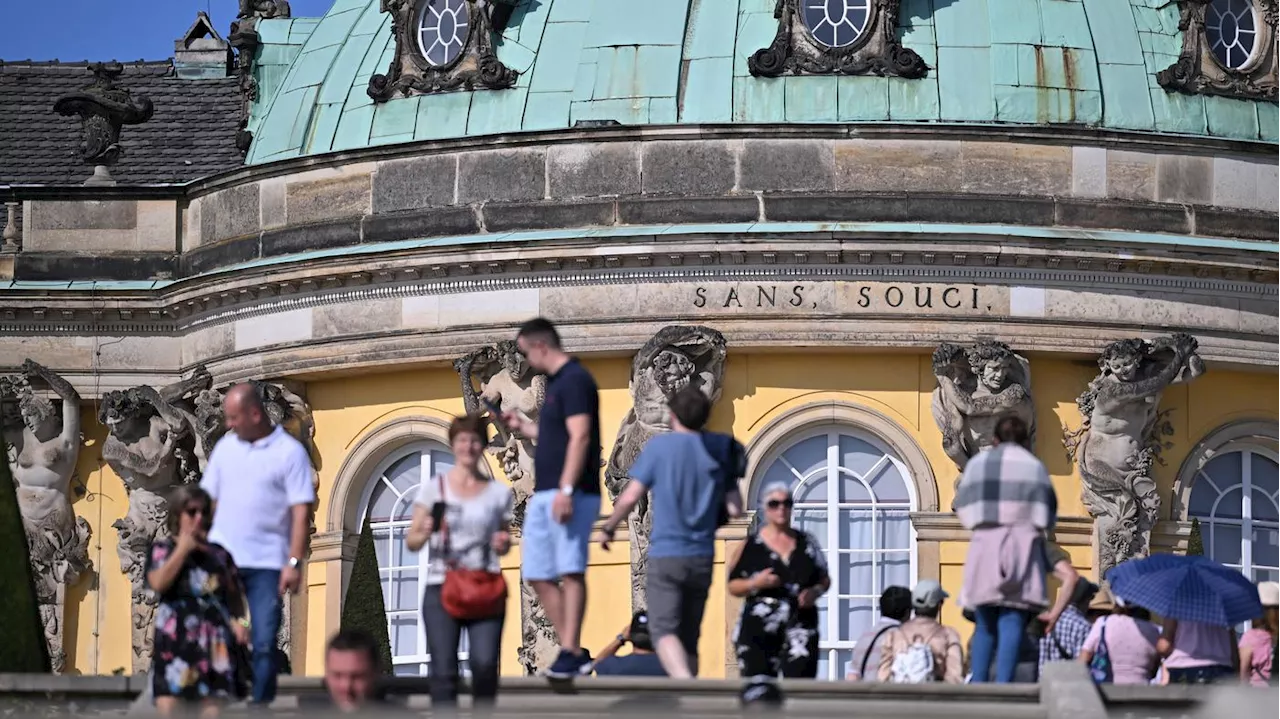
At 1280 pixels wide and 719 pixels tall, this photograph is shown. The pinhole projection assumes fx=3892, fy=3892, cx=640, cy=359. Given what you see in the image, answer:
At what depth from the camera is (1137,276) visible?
4022cm

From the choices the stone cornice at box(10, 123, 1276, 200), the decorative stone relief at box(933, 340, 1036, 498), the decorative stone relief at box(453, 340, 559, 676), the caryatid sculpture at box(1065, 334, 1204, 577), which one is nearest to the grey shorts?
the decorative stone relief at box(933, 340, 1036, 498)

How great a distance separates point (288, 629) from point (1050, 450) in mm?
8395

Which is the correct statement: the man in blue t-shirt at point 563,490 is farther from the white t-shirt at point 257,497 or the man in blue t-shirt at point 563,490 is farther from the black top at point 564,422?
the white t-shirt at point 257,497

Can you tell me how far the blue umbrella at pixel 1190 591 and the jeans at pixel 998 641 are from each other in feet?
5.28

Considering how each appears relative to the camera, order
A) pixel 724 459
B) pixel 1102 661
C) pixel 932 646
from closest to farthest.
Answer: pixel 724 459, pixel 932 646, pixel 1102 661

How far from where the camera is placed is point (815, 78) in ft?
136

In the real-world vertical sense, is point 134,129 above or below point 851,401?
above

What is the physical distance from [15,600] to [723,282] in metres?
10.7

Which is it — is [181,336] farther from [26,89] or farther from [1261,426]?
[1261,426]

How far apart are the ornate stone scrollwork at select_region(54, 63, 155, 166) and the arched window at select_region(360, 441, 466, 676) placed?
6.23 metres

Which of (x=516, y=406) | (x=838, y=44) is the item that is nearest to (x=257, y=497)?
(x=516, y=406)

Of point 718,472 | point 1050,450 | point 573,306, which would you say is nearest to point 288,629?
point 573,306

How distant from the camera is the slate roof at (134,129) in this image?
4812cm

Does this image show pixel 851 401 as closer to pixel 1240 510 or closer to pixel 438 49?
pixel 1240 510
